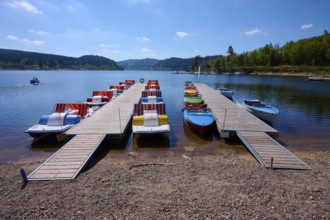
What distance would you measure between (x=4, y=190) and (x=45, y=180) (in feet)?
4.31

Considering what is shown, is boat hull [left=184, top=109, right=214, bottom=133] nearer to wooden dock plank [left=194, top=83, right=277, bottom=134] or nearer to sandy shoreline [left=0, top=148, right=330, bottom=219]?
wooden dock plank [left=194, top=83, right=277, bottom=134]

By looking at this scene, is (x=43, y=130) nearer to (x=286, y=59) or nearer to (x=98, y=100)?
(x=98, y=100)

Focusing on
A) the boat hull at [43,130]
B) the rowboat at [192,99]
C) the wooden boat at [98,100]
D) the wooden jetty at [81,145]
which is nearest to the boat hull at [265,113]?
the rowboat at [192,99]

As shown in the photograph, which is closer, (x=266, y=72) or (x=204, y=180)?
(x=204, y=180)

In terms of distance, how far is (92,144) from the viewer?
12.0 metres

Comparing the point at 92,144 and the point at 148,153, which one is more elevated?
the point at 92,144

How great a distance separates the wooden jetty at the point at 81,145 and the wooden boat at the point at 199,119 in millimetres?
4892

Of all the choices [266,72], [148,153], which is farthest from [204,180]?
[266,72]

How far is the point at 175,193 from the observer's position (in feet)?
24.9

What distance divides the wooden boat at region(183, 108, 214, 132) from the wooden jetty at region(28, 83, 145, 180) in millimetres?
4892

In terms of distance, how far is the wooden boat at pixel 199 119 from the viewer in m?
15.9

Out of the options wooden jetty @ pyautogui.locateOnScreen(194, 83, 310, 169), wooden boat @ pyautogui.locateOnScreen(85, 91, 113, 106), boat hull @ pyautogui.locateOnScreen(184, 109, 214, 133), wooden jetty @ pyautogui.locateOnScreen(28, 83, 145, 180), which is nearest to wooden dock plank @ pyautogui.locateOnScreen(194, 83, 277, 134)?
wooden jetty @ pyautogui.locateOnScreen(194, 83, 310, 169)

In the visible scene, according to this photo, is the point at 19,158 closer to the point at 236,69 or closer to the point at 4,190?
the point at 4,190

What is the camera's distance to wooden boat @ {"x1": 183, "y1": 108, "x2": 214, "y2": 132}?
1589cm
